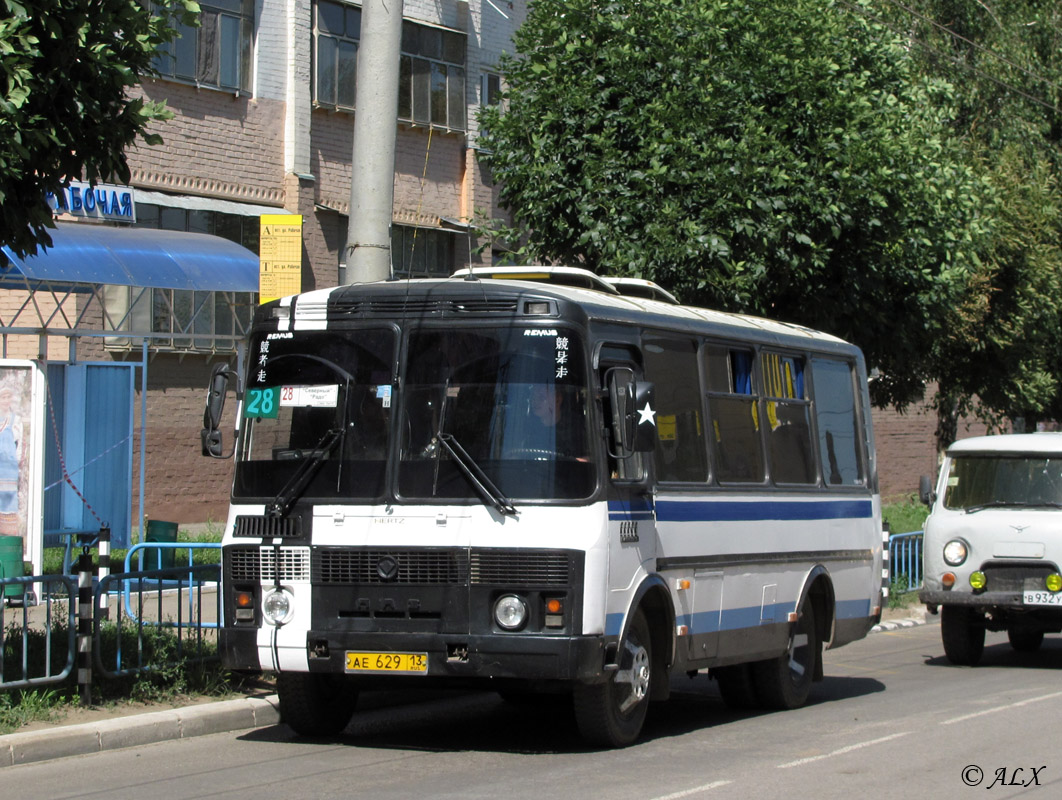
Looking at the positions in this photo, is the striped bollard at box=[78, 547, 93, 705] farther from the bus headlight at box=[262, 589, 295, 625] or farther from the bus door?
the bus door

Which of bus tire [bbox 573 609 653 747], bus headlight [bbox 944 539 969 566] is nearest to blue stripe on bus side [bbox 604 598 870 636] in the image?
bus tire [bbox 573 609 653 747]

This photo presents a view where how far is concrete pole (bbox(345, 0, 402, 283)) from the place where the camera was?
1111 centimetres

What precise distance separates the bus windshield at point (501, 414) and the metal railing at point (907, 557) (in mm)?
11475

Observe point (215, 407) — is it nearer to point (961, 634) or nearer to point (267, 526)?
point (267, 526)

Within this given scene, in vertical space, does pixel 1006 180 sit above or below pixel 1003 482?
above

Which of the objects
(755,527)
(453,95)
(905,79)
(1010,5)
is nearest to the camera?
(755,527)

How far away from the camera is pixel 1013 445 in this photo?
14648 millimetres

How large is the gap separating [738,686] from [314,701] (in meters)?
3.63

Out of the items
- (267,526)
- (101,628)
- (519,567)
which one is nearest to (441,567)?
(519,567)

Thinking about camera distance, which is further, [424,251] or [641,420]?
[424,251]

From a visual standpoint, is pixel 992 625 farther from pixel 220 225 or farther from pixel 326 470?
pixel 220 225

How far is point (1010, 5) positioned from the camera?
28188 mm

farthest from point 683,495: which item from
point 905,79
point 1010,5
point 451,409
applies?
point 1010,5

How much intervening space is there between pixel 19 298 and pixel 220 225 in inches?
122
